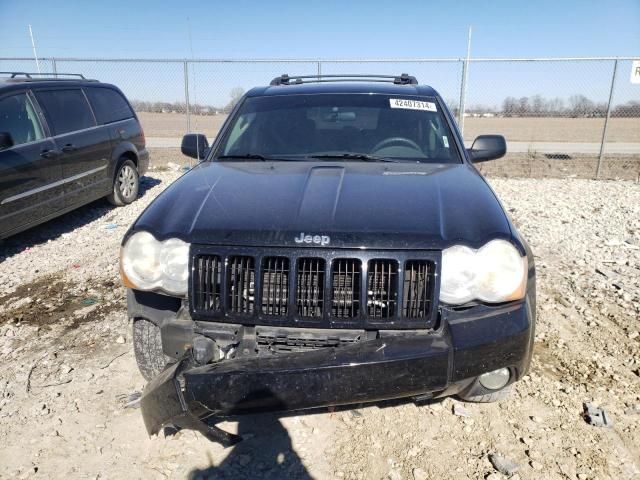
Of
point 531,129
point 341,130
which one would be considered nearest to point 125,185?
point 341,130

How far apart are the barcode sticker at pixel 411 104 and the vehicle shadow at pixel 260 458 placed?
2425 mm

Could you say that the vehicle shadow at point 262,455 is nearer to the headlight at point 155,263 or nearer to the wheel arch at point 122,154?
the headlight at point 155,263

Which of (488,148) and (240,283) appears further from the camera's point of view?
(488,148)

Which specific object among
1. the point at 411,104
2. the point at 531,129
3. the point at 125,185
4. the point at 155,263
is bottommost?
the point at 531,129

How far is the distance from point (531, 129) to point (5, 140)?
2187 centimetres

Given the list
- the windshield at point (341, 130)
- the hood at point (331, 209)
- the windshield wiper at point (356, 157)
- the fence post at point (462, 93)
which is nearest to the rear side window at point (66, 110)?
the windshield at point (341, 130)

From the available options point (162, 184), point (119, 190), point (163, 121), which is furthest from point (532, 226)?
point (163, 121)

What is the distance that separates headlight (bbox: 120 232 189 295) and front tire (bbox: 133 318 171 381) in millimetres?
245

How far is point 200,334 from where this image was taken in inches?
87.5

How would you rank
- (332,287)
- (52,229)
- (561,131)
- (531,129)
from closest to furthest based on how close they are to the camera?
1. (332,287)
2. (52,229)
3. (561,131)
4. (531,129)

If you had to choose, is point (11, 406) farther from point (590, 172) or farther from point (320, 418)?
point (590, 172)

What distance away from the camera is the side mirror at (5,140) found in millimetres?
4961

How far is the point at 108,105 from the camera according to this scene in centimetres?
730

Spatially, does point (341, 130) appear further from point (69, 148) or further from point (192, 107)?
point (192, 107)
